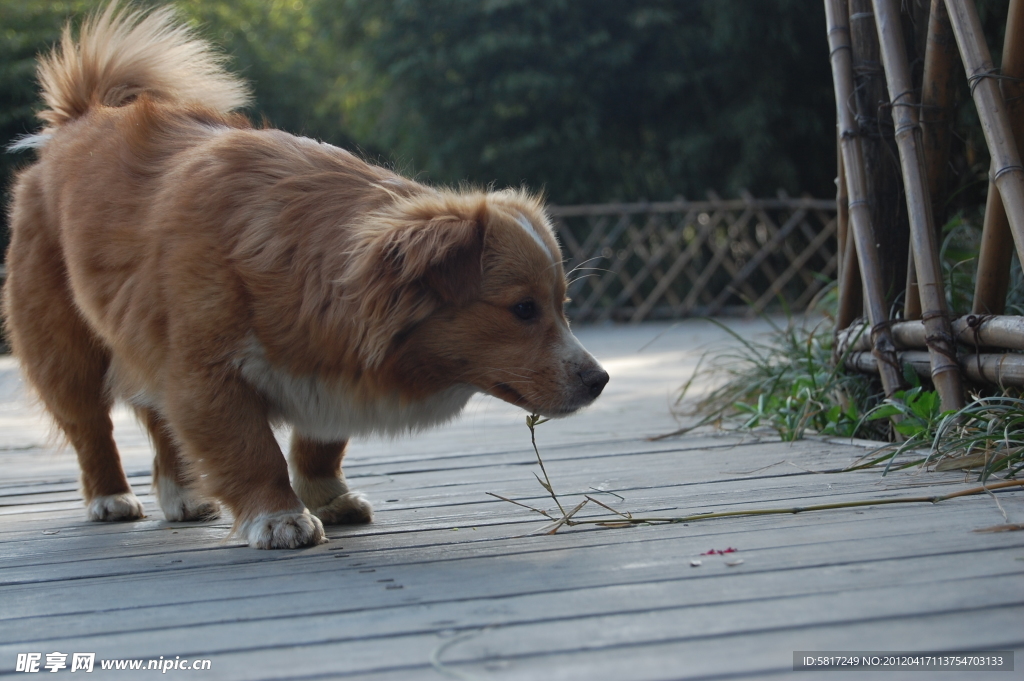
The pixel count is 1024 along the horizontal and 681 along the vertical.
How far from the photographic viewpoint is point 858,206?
9.64 ft

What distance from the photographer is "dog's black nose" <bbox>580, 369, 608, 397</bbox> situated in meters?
2.18

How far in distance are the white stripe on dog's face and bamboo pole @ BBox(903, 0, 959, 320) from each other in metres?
1.21

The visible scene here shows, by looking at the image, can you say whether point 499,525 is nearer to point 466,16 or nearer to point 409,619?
point 409,619

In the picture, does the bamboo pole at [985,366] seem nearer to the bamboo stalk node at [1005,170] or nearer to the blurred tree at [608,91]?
the bamboo stalk node at [1005,170]

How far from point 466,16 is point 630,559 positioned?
10252 millimetres

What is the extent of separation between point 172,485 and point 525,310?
3.73ft

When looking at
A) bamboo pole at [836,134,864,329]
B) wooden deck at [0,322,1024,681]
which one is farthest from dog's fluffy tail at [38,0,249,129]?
bamboo pole at [836,134,864,329]

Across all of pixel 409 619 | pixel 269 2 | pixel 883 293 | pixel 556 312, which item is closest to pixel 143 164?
pixel 556 312

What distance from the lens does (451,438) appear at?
380cm

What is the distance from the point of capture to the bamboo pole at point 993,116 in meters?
2.21

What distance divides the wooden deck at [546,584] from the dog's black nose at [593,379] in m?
0.29

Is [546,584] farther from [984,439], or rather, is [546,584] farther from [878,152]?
[878,152]

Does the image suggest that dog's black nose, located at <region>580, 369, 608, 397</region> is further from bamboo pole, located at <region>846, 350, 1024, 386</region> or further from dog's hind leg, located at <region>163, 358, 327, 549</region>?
bamboo pole, located at <region>846, 350, 1024, 386</region>

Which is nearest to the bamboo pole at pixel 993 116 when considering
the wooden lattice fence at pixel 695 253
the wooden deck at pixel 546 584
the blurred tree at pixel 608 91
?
the wooden deck at pixel 546 584
